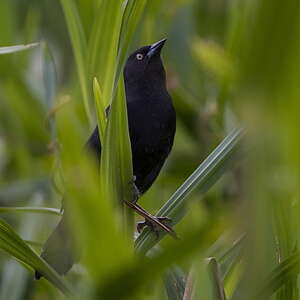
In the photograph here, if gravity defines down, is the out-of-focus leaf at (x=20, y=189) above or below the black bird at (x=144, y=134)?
below

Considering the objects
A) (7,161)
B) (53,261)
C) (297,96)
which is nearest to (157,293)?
(53,261)

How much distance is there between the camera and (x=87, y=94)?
86.8 inches

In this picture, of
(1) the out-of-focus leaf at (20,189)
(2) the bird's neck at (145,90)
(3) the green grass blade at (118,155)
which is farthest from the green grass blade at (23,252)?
(1) the out-of-focus leaf at (20,189)

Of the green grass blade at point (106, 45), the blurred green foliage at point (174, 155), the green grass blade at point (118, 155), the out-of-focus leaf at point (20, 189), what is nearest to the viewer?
the blurred green foliage at point (174, 155)

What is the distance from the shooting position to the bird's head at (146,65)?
2.79 meters

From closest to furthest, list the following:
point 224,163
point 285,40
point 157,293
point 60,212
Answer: point 285,40, point 224,163, point 157,293, point 60,212

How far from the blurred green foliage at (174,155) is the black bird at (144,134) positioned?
0.08 meters

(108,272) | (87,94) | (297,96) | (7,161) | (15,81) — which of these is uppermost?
(297,96)

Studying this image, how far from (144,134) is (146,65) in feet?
1.52

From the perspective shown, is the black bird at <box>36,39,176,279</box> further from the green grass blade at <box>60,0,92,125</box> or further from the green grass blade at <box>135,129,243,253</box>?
the green grass blade at <box>135,129,243,253</box>

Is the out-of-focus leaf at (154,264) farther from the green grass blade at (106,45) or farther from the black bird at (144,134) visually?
the black bird at (144,134)

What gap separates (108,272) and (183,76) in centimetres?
269

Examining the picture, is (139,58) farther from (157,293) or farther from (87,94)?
(157,293)

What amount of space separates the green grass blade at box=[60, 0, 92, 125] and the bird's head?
555 millimetres
